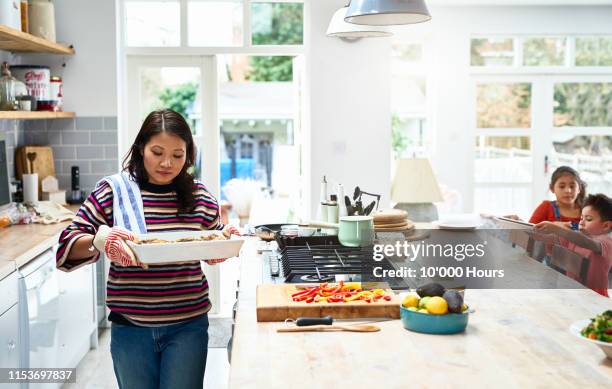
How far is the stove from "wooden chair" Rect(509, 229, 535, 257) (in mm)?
1020

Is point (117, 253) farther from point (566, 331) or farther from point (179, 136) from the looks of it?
point (566, 331)

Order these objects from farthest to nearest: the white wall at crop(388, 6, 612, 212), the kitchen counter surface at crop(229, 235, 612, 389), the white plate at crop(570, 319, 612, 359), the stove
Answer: the white wall at crop(388, 6, 612, 212)
the stove
the white plate at crop(570, 319, 612, 359)
the kitchen counter surface at crop(229, 235, 612, 389)

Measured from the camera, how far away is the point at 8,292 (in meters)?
3.24

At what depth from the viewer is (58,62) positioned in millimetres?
5789

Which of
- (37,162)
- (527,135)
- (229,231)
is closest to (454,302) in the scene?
(229,231)

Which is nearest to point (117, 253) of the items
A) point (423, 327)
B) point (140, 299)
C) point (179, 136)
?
point (140, 299)

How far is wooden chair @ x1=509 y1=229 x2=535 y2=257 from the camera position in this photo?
12.4 ft

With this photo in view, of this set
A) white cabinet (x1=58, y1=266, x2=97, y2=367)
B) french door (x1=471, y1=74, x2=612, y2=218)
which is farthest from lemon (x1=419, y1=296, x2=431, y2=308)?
french door (x1=471, y1=74, x2=612, y2=218)

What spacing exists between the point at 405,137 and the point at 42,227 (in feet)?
18.7

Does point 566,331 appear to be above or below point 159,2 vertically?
below

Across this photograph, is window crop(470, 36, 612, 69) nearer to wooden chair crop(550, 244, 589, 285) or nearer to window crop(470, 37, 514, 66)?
window crop(470, 37, 514, 66)

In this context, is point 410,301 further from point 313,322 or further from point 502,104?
point 502,104

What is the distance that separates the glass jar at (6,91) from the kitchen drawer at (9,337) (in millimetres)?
1630

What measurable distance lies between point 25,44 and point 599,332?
404cm
